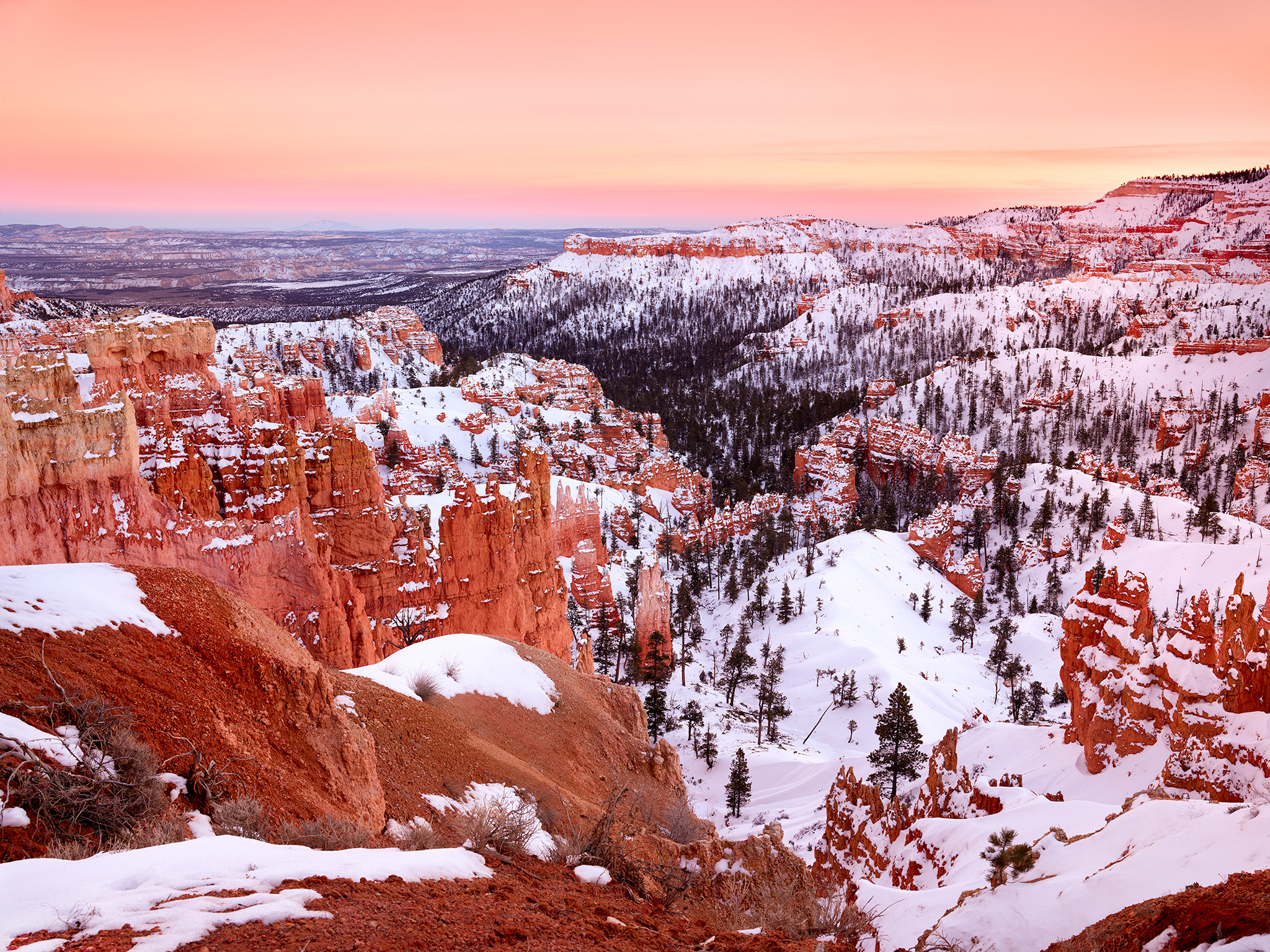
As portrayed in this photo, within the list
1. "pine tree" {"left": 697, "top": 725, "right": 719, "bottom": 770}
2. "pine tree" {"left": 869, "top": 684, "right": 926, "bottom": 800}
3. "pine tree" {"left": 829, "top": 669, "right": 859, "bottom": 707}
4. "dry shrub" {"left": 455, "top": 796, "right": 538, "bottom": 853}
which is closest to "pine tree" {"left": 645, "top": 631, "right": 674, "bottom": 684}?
"pine tree" {"left": 697, "top": 725, "right": 719, "bottom": 770}

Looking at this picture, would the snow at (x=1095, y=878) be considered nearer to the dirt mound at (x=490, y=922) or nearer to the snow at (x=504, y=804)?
the dirt mound at (x=490, y=922)

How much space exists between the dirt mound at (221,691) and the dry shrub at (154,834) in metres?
0.82

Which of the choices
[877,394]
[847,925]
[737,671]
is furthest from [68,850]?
[877,394]

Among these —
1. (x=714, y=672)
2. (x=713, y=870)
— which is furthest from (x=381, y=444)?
(x=713, y=870)

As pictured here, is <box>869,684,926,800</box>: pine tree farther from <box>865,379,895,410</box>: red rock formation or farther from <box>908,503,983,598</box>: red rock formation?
<box>865,379,895,410</box>: red rock formation

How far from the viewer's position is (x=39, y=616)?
7.75 meters

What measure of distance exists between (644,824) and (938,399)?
111 meters

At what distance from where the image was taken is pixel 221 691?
27.4 ft

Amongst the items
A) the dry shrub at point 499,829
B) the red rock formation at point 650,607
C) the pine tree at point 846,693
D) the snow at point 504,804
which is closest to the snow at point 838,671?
the pine tree at point 846,693

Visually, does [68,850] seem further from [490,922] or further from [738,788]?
[738,788]

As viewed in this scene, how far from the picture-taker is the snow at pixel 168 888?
4.38 meters

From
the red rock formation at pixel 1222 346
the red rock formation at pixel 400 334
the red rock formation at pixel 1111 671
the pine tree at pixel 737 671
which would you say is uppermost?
the red rock formation at pixel 400 334

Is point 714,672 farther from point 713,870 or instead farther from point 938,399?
point 938,399

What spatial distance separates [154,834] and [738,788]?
25.0 meters
